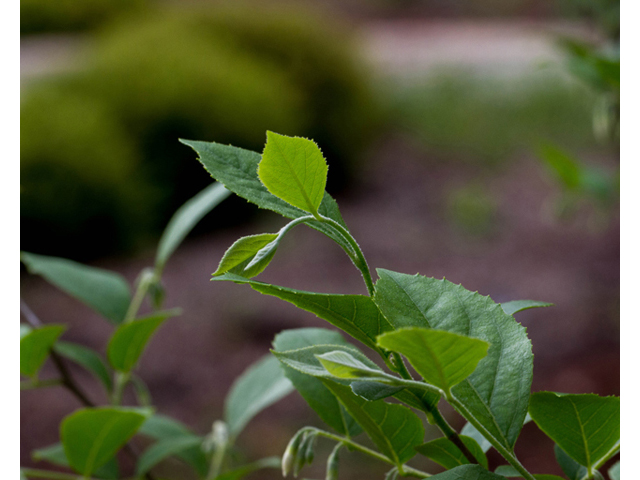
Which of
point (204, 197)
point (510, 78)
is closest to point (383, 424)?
point (204, 197)

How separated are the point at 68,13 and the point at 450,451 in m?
5.69

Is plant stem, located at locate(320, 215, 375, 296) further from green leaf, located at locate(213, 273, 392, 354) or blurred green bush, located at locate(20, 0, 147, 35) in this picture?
blurred green bush, located at locate(20, 0, 147, 35)

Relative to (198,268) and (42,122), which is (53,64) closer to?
(42,122)

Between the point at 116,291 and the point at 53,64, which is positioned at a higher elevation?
the point at 53,64

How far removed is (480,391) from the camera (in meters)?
0.23

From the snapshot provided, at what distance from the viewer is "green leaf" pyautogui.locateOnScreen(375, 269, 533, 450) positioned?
0.22 metres

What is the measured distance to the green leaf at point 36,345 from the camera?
1.34 feet

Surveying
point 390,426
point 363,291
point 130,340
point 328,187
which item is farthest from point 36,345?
point 328,187

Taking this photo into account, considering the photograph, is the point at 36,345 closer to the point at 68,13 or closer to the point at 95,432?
the point at 95,432

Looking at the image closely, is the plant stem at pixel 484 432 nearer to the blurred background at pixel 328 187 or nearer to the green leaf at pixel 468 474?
the green leaf at pixel 468 474

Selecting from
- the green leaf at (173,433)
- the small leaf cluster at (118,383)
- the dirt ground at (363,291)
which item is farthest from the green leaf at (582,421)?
the dirt ground at (363,291)

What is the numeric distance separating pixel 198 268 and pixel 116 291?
1970 mm

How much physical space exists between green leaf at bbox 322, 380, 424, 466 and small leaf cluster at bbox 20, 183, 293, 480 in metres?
0.17

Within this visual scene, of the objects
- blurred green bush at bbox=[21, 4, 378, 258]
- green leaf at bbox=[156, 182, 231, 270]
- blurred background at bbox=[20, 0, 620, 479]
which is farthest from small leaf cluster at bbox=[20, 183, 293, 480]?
blurred green bush at bbox=[21, 4, 378, 258]
